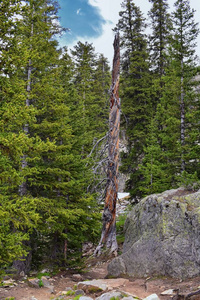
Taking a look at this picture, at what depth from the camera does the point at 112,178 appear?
11.5 meters

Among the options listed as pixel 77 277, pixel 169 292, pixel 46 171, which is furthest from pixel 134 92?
pixel 169 292

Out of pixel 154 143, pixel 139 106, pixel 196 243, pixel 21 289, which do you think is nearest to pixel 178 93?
pixel 154 143

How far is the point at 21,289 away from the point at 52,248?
5014 mm

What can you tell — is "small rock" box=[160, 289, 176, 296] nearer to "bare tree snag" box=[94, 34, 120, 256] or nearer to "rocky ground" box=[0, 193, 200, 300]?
"rocky ground" box=[0, 193, 200, 300]

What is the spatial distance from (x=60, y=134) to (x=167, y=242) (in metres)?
7.47

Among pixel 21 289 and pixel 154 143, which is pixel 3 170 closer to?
pixel 21 289

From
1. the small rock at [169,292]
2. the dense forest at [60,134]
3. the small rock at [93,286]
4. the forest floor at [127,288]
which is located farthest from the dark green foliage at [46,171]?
the small rock at [169,292]

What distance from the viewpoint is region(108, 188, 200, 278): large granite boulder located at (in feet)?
21.9

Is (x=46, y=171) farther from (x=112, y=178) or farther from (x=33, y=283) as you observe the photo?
(x=33, y=283)

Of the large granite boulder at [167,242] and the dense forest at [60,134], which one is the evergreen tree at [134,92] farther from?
the large granite boulder at [167,242]

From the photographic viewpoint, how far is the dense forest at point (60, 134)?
718cm

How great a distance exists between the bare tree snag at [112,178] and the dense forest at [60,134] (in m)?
0.52

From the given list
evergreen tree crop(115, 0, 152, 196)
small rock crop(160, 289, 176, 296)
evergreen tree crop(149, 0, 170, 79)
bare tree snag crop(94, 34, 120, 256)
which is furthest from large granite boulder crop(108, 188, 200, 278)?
evergreen tree crop(149, 0, 170, 79)

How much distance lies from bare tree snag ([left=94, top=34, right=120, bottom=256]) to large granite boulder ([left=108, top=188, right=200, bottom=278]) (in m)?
2.54
